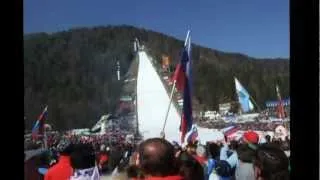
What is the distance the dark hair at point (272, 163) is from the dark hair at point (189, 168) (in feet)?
1.34

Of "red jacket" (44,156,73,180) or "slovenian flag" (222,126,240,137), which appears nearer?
"red jacket" (44,156,73,180)

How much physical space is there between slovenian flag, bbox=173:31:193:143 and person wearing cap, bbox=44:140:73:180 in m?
0.71

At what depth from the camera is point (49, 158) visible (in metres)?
4.12

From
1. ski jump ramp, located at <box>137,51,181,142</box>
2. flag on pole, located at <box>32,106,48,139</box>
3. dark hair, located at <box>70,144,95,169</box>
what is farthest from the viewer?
ski jump ramp, located at <box>137,51,181,142</box>

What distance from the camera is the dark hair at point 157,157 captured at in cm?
422

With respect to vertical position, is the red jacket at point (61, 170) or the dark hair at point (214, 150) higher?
the dark hair at point (214, 150)

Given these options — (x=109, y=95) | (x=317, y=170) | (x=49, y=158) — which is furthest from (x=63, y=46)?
(x=317, y=170)

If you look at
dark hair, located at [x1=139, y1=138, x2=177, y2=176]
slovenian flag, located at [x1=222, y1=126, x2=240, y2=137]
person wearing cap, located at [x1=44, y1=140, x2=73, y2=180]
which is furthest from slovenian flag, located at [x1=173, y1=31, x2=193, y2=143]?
person wearing cap, located at [x1=44, y1=140, x2=73, y2=180]

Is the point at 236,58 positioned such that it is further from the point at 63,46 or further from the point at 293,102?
the point at 63,46

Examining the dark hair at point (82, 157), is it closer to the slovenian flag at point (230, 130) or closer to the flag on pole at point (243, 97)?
the slovenian flag at point (230, 130)

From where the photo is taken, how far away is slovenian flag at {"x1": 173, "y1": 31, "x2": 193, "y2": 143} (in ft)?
14.2

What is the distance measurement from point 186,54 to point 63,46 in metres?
0.77

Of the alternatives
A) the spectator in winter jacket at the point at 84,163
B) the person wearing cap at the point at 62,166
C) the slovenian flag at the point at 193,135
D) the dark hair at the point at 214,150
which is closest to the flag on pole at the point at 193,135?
the slovenian flag at the point at 193,135

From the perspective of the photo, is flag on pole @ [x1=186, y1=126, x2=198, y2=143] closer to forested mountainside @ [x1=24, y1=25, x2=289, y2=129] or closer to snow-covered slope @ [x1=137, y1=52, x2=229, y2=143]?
snow-covered slope @ [x1=137, y1=52, x2=229, y2=143]
